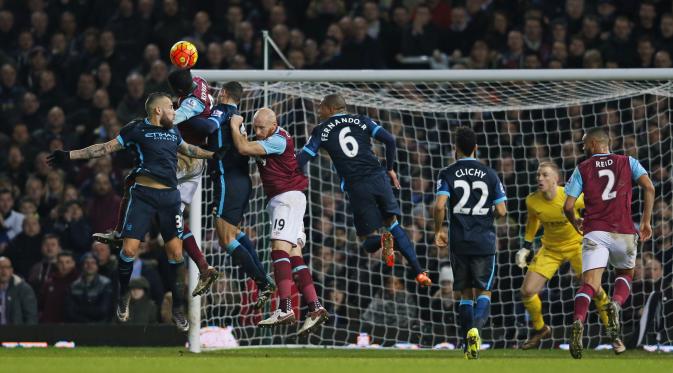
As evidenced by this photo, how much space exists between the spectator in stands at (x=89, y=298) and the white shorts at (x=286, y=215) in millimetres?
4057

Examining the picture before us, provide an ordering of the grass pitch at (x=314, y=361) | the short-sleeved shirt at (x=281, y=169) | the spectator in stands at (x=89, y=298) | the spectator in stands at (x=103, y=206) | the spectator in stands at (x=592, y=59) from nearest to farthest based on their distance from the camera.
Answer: the grass pitch at (x=314, y=361), the short-sleeved shirt at (x=281, y=169), the spectator in stands at (x=89, y=298), the spectator in stands at (x=592, y=59), the spectator in stands at (x=103, y=206)

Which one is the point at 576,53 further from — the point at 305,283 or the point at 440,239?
the point at 305,283

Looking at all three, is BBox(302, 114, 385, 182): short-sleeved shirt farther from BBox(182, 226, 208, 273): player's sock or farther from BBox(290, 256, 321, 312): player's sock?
BBox(182, 226, 208, 273): player's sock

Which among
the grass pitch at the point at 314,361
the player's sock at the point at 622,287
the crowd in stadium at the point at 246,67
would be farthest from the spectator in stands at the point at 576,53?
the player's sock at the point at 622,287

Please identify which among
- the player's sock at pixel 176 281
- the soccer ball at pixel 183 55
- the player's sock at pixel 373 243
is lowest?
the player's sock at pixel 176 281

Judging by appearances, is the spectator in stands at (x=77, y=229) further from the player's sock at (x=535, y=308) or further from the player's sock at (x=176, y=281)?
the player's sock at (x=535, y=308)

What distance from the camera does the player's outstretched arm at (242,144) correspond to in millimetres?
12819

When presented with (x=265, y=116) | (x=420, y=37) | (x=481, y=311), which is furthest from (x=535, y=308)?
(x=420, y=37)

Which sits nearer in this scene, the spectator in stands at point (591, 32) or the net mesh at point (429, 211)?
the net mesh at point (429, 211)

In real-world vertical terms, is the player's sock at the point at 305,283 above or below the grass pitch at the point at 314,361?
above

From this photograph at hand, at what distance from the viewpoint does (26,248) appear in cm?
1772

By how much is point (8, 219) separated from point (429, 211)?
17.7 ft

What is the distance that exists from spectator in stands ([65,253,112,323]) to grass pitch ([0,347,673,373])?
83.9 inches

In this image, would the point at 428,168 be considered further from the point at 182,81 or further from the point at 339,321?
the point at 182,81
